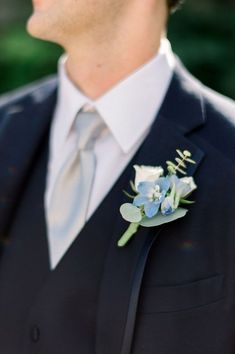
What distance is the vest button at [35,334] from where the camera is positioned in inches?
76.0

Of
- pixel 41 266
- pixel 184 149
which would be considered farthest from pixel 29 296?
pixel 184 149

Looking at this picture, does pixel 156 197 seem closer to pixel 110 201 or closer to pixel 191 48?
pixel 110 201

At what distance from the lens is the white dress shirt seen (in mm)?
2018

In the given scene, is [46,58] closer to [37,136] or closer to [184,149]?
[37,136]

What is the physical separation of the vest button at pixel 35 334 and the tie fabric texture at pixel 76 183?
22 cm

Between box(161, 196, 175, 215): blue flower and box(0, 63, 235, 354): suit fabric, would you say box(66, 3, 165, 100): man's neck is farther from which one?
box(161, 196, 175, 215): blue flower

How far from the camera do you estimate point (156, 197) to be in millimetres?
1817

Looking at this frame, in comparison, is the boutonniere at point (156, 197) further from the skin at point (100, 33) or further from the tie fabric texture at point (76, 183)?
the skin at point (100, 33)

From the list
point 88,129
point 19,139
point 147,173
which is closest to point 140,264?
point 147,173

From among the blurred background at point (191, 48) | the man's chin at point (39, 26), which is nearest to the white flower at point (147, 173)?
the man's chin at point (39, 26)

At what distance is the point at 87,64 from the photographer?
2121mm

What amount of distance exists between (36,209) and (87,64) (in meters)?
0.44

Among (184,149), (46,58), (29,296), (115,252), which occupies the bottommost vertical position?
(46,58)

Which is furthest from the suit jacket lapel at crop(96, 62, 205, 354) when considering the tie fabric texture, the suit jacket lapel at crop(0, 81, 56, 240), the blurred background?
the blurred background
